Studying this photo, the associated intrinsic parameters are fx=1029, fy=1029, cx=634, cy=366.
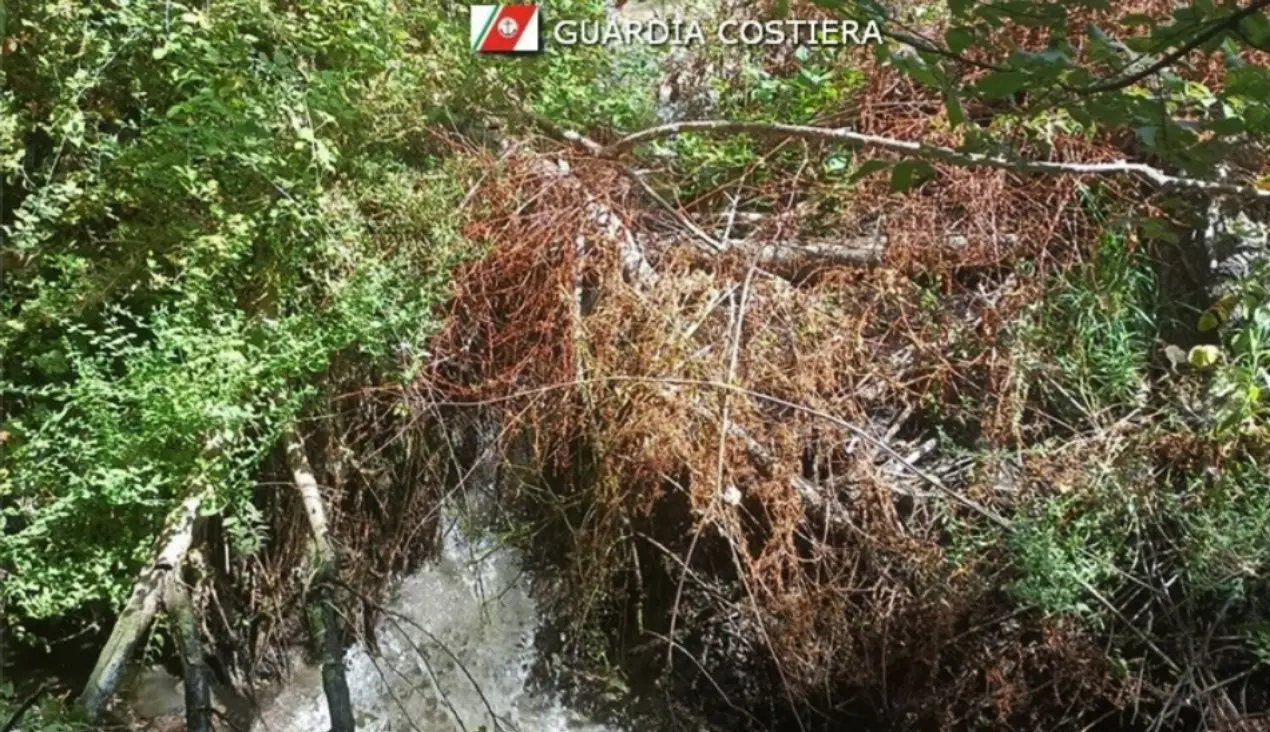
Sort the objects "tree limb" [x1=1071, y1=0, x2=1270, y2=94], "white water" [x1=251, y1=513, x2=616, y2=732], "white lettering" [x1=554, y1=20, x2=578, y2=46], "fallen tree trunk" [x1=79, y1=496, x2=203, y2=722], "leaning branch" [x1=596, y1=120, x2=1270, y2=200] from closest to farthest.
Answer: "tree limb" [x1=1071, y1=0, x2=1270, y2=94] → "fallen tree trunk" [x1=79, y1=496, x2=203, y2=722] → "leaning branch" [x1=596, y1=120, x2=1270, y2=200] → "white water" [x1=251, y1=513, x2=616, y2=732] → "white lettering" [x1=554, y1=20, x2=578, y2=46]

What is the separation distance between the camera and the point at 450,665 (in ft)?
8.86

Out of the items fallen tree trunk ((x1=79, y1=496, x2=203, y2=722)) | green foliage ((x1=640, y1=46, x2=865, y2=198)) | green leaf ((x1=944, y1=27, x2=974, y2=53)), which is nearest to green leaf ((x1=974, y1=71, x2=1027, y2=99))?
green leaf ((x1=944, y1=27, x2=974, y2=53))

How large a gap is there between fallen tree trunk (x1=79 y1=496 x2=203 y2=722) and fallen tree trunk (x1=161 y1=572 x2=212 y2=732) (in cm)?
3

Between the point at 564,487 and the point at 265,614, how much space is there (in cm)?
83

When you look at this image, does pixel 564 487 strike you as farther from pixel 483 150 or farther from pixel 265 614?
pixel 483 150

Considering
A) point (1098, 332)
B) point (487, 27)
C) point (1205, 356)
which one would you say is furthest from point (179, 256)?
point (1205, 356)

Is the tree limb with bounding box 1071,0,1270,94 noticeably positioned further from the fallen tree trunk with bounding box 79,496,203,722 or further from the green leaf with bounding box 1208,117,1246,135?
the fallen tree trunk with bounding box 79,496,203,722

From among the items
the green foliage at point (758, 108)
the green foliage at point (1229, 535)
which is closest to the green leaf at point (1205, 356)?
the green foliage at point (1229, 535)

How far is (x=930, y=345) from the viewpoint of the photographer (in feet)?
9.12

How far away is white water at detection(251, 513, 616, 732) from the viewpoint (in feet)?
8.55

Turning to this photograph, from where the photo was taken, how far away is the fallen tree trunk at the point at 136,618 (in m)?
2.11

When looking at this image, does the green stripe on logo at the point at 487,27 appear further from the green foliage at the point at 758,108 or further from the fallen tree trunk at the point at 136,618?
the fallen tree trunk at the point at 136,618

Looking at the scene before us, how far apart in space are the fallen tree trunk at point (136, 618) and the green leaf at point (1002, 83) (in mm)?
1872

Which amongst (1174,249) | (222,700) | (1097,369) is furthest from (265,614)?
(1174,249)
